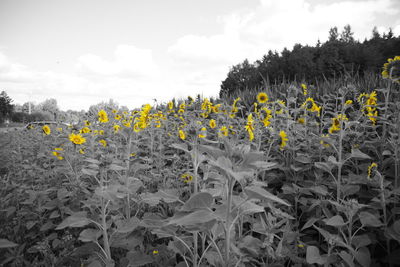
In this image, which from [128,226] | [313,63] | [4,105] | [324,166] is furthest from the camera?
[313,63]

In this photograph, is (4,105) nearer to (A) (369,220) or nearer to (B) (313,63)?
(A) (369,220)

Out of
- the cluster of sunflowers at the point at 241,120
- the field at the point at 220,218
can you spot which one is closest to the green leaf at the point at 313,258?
the field at the point at 220,218

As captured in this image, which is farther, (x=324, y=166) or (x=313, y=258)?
(x=324, y=166)

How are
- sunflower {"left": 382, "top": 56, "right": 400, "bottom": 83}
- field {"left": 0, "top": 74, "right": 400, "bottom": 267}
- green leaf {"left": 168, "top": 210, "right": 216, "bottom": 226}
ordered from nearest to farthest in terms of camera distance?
green leaf {"left": 168, "top": 210, "right": 216, "bottom": 226}
field {"left": 0, "top": 74, "right": 400, "bottom": 267}
sunflower {"left": 382, "top": 56, "right": 400, "bottom": 83}

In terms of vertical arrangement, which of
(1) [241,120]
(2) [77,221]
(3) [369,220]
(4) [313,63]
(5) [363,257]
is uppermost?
(4) [313,63]

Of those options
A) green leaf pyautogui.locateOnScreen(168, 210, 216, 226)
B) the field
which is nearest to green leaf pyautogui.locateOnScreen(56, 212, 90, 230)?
the field

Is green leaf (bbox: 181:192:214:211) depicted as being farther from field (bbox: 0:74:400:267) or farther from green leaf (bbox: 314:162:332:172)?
green leaf (bbox: 314:162:332:172)

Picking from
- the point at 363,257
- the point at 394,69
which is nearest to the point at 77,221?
the point at 363,257

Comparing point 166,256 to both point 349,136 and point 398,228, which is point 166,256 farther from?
Result: point 349,136

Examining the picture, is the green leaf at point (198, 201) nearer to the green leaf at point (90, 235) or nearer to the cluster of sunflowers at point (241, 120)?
the cluster of sunflowers at point (241, 120)

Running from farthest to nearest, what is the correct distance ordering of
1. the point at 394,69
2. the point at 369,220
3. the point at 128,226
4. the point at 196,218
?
the point at 394,69 < the point at 369,220 < the point at 128,226 < the point at 196,218

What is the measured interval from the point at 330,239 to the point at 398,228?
573mm

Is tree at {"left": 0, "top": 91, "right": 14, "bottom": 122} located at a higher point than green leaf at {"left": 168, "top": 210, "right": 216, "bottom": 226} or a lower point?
higher

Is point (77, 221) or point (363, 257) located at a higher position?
point (77, 221)
